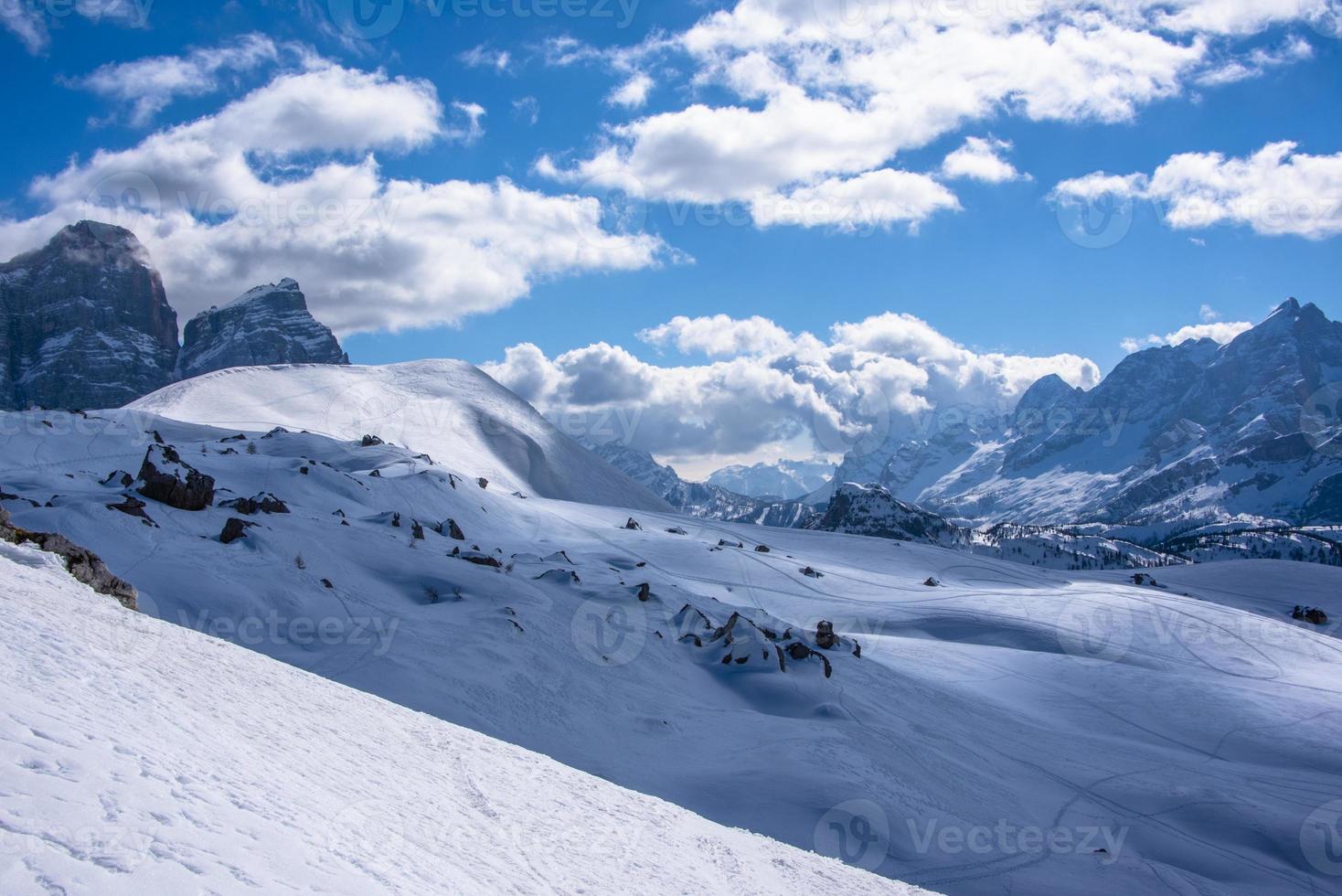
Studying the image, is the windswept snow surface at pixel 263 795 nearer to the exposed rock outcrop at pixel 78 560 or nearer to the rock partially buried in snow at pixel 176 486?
the exposed rock outcrop at pixel 78 560

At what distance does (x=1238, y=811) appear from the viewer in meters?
26.7

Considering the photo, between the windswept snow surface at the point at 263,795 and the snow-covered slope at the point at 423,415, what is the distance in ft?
255

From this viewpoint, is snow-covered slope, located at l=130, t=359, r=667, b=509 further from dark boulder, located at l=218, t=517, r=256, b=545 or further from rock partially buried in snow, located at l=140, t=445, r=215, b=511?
dark boulder, located at l=218, t=517, r=256, b=545

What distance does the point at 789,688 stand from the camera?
28.9m

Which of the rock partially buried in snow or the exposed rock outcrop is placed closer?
the exposed rock outcrop

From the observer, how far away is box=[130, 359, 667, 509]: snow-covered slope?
95.4 m

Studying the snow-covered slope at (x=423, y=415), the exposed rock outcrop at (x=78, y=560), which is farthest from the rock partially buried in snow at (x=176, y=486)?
the snow-covered slope at (x=423, y=415)

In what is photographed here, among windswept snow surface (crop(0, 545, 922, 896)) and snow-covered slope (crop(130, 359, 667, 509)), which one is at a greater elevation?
snow-covered slope (crop(130, 359, 667, 509))

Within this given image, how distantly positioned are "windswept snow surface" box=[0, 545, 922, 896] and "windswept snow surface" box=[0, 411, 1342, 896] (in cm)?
24

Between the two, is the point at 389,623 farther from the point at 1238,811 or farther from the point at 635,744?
the point at 1238,811

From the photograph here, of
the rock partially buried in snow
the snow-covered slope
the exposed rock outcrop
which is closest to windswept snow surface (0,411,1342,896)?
the rock partially buried in snow

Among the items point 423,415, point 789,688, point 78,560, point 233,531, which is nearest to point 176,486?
point 233,531

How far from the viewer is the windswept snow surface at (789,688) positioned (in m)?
21.0

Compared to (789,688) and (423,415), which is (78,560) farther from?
(423,415)
